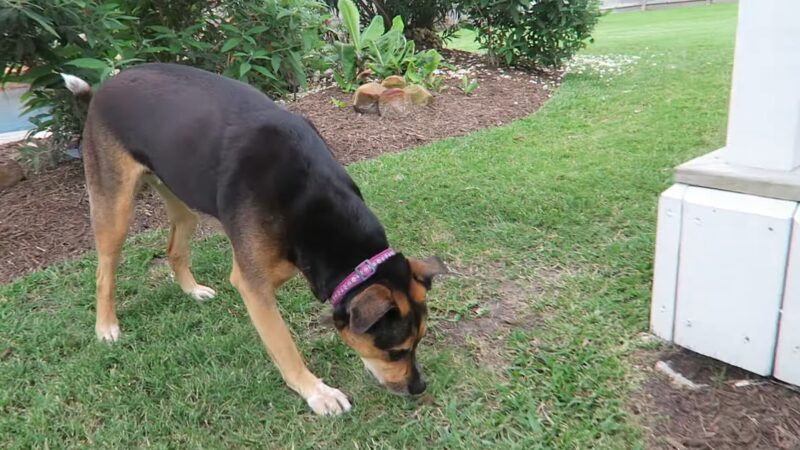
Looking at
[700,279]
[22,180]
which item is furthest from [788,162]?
[22,180]

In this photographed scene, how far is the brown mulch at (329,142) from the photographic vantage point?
4.41 m

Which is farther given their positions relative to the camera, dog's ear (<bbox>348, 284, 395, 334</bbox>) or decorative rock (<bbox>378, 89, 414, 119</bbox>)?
decorative rock (<bbox>378, 89, 414, 119</bbox>)

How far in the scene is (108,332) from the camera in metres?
3.29

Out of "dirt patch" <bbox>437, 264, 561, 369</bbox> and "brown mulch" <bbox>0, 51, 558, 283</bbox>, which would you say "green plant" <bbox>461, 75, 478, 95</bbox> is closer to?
"brown mulch" <bbox>0, 51, 558, 283</bbox>

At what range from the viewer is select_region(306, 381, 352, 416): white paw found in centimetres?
262

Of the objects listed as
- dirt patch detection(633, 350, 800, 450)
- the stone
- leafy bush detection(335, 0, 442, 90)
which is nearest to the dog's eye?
dirt patch detection(633, 350, 800, 450)

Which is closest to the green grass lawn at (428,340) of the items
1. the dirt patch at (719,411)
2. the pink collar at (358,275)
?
the dirt patch at (719,411)

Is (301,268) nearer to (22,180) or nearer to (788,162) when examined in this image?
(788,162)

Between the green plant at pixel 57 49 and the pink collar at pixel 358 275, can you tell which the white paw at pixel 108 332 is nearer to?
the pink collar at pixel 358 275

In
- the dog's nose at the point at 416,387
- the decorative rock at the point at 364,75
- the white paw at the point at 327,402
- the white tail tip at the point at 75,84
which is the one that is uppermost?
the white tail tip at the point at 75,84

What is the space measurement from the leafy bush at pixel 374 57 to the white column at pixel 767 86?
5881 millimetres

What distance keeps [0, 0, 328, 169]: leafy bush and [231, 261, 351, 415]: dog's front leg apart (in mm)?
2490

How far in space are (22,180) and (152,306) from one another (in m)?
2.73

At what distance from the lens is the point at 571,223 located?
13.7 feet
